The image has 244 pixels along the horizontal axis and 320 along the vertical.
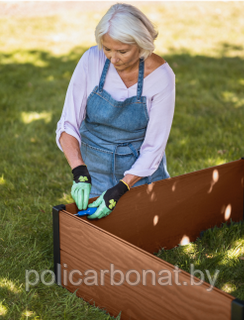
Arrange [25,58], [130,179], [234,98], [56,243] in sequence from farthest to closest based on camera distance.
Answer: [25,58]
[234,98]
[130,179]
[56,243]

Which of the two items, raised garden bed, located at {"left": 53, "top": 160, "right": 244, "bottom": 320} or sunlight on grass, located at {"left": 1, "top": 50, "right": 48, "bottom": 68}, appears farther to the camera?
sunlight on grass, located at {"left": 1, "top": 50, "right": 48, "bottom": 68}

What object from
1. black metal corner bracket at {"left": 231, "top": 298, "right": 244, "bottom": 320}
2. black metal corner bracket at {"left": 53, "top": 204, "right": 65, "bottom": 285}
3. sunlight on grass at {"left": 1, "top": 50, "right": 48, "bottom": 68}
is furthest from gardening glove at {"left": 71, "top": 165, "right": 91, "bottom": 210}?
sunlight on grass at {"left": 1, "top": 50, "right": 48, "bottom": 68}

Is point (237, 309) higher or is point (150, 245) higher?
point (237, 309)

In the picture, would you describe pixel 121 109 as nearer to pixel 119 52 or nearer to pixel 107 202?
pixel 119 52

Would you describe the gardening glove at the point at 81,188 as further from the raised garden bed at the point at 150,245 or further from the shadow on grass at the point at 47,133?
the shadow on grass at the point at 47,133

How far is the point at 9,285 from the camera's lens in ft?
7.95

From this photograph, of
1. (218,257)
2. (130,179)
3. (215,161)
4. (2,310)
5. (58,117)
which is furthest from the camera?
(58,117)

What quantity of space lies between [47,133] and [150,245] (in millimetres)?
Result: 2364

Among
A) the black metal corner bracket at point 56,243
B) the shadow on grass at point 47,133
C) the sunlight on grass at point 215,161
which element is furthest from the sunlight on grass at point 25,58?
the black metal corner bracket at point 56,243

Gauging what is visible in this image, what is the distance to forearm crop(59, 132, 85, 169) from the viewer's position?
2635mm

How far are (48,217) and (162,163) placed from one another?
98cm

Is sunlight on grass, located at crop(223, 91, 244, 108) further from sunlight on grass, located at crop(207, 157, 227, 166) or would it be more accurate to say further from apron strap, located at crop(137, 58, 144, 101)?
apron strap, located at crop(137, 58, 144, 101)

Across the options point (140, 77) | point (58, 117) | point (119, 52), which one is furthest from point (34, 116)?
point (119, 52)

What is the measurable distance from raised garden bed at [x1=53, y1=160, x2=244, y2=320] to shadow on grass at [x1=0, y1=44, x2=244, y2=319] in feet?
1.17
